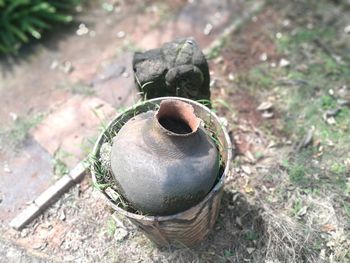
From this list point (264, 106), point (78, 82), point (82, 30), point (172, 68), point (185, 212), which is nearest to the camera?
point (185, 212)

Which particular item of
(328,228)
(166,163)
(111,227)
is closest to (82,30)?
(111,227)

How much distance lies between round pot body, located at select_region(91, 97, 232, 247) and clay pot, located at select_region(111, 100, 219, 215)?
0.19ft

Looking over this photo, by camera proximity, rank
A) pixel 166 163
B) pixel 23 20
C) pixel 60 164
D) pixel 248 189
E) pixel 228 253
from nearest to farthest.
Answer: pixel 166 163
pixel 228 253
pixel 248 189
pixel 60 164
pixel 23 20

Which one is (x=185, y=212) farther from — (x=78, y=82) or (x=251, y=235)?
(x=78, y=82)

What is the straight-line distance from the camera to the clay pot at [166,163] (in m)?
2.66

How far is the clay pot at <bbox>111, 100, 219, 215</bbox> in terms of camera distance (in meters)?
2.66

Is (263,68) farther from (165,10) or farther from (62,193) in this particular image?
(62,193)

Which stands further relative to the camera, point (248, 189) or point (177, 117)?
point (248, 189)

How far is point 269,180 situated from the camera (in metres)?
3.88

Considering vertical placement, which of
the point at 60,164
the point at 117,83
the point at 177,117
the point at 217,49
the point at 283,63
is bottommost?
the point at 283,63

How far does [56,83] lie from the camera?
494 cm

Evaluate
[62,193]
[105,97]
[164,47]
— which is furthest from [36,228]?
[164,47]

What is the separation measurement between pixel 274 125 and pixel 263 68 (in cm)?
84

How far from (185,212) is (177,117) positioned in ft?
2.15
